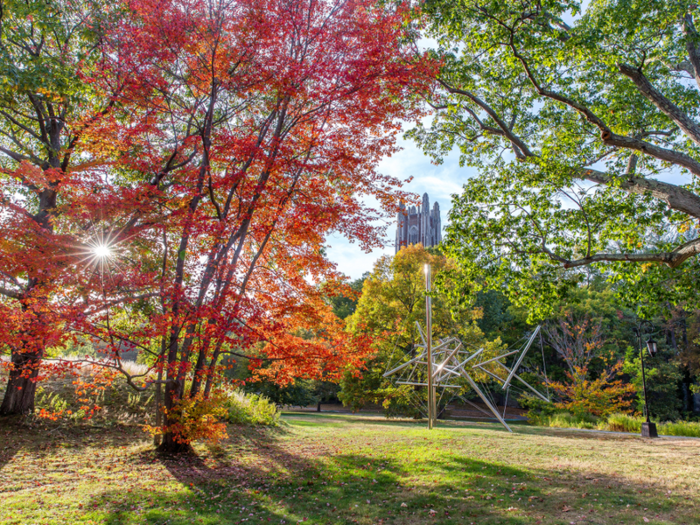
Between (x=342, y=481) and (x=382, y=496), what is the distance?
105 cm

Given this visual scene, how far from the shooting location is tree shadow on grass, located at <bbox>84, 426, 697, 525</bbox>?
4559 millimetres

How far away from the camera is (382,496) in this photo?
5.40 meters

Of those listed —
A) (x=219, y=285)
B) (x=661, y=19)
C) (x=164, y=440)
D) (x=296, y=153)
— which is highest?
(x=661, y=19)

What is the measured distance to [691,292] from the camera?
849 cm

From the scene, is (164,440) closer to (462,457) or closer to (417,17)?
(462,457)

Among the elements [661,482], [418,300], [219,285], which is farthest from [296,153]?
[418,300]

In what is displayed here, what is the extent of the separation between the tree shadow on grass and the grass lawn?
0.02 meters

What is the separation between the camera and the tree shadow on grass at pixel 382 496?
4.56 m

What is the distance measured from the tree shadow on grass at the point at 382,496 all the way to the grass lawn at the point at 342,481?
17 mm

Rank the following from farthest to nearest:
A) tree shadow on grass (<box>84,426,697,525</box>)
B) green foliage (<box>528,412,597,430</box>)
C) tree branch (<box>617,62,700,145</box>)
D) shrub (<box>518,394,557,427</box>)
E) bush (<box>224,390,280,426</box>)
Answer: shrub (<box>518,394,557,427</box>) < green foliage (<box>528,412,597,430</box>) < bush (<box>224,390,280,426</box>) < tree branch (<box>617,62,700,145</box>) < tree shadow on grass (<box>84,426,697,525</box>)

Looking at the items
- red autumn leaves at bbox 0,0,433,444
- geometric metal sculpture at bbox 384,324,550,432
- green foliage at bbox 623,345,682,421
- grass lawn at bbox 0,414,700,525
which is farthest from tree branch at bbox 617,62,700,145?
green foliage at bbox 623,345,682,421

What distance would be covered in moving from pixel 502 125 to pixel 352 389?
50.0ft

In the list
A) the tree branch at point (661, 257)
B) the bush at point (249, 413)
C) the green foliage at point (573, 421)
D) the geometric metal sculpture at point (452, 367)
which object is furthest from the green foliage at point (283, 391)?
the tree branch at point (661, 257)

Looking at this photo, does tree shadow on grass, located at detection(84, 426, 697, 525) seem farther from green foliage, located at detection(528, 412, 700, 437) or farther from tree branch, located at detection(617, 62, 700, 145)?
green foliage, located at detection(528, 412, 700, 437)
